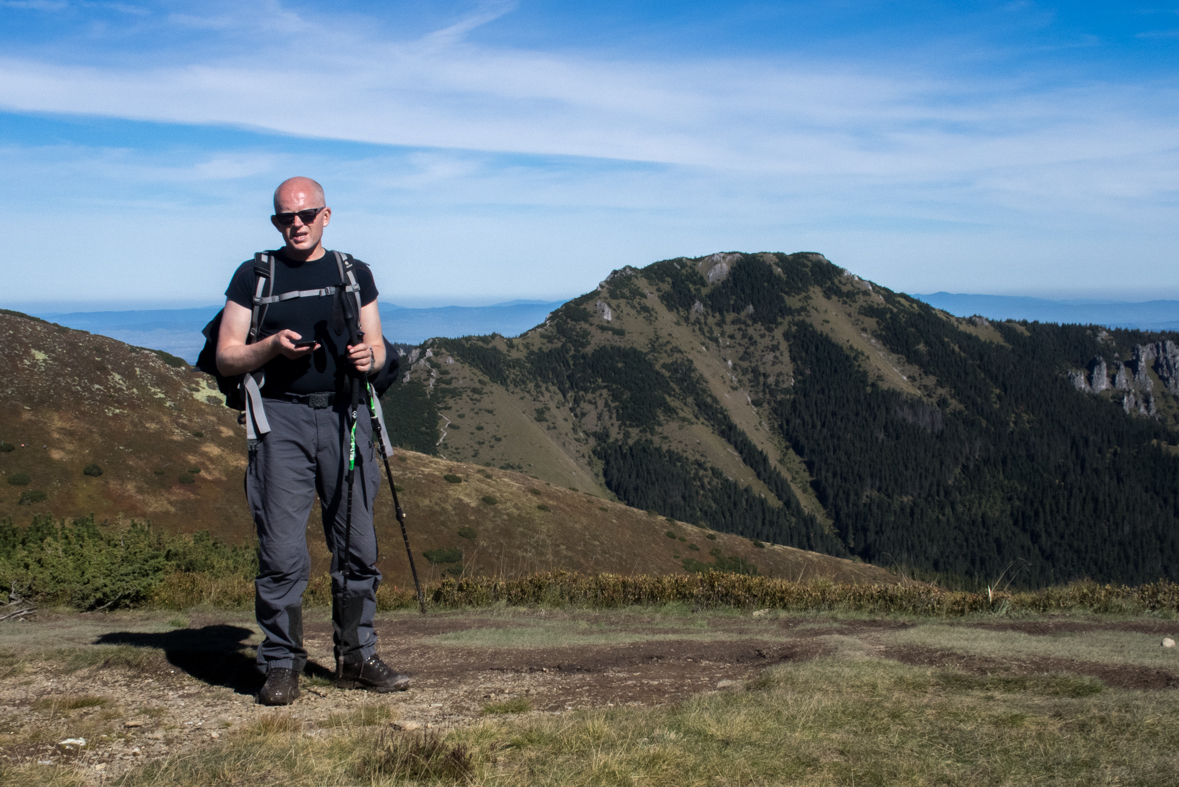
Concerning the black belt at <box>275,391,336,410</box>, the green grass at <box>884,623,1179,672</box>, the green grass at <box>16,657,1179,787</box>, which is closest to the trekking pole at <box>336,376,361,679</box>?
the black belt at <box>275,391,336,410</box>

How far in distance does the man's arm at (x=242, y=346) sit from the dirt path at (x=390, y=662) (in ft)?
6.21

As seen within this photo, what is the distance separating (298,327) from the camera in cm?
456

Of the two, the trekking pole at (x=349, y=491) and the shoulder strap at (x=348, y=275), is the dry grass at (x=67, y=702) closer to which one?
the trekking pole at (x=349, y=491)

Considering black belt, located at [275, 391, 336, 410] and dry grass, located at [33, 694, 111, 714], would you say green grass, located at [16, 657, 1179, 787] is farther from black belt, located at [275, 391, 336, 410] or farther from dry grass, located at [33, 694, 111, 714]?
black belt, located at [275, 391, 336, 410]

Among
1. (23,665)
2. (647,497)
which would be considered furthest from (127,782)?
(647,497)

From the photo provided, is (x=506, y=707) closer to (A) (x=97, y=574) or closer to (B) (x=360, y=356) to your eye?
(B) (x=360, y=356)

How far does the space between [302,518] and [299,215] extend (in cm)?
179

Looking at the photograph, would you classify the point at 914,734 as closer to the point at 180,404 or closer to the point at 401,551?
the point at 401,551

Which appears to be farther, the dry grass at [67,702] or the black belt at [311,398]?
the black belt at [311,398]

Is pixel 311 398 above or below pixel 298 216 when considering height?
below

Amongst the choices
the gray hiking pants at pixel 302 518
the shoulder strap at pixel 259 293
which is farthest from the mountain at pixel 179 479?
the shoulder strap at pixel 259 293

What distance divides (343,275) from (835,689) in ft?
12.5

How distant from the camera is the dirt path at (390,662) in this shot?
156 inches

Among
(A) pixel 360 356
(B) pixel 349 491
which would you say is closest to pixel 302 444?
(B) pixel 349 491
